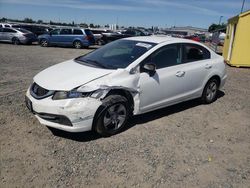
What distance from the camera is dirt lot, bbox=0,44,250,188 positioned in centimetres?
338

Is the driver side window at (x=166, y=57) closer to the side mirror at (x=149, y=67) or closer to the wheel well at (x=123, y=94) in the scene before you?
the side mirror at (x=149, y=67)

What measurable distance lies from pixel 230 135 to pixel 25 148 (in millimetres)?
3455

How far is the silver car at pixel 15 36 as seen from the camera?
22203mm

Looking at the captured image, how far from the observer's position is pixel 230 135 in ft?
16.0

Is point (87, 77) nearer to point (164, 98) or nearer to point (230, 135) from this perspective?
point (164, 98)

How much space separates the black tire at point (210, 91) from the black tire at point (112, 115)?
248 cm

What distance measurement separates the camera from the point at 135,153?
13.1 feet

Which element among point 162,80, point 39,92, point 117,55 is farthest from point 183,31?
point 39,92

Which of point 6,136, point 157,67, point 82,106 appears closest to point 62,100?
point 82,106

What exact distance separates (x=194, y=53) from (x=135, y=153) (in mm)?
2907

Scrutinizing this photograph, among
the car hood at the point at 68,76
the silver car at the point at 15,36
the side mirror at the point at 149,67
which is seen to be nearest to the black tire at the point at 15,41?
the silver car at the point at 15,36

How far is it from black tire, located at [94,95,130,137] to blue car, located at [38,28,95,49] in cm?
1740

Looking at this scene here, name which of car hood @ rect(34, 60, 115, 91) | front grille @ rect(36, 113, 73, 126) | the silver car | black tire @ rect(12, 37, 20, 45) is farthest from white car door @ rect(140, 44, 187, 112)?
black tire @ rect(12, 37, 20, 45)

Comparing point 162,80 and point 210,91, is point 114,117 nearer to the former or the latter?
point 162,80
